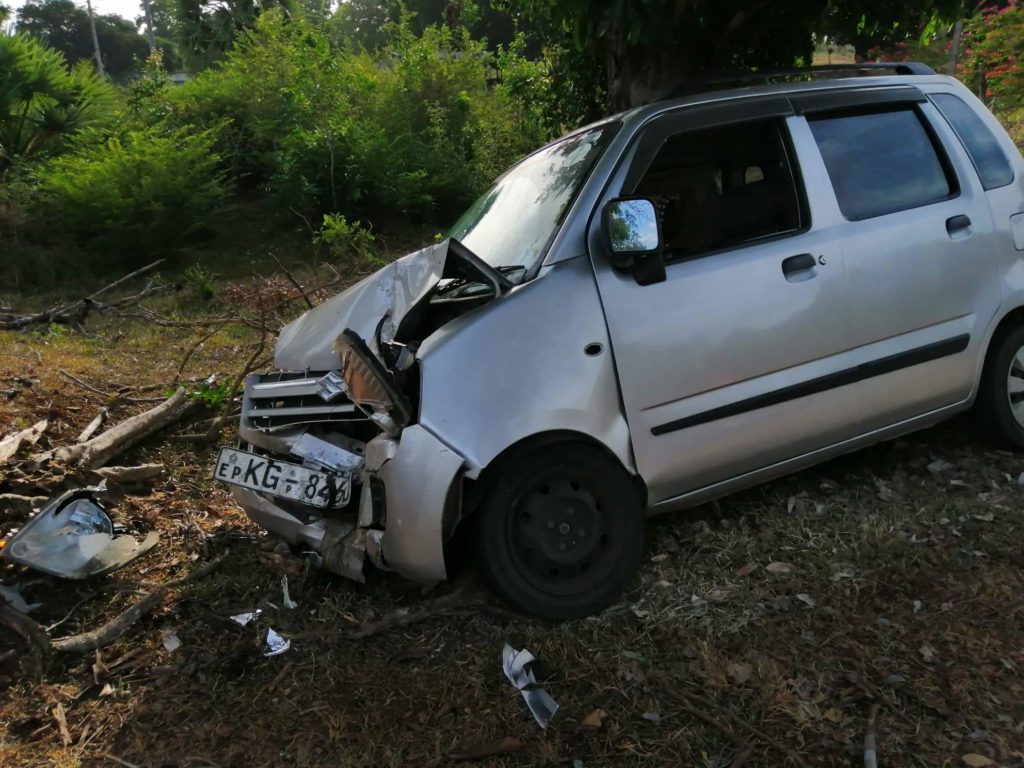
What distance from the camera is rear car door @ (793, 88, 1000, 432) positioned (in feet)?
11.0

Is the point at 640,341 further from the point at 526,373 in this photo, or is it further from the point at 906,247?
the point at 906,247

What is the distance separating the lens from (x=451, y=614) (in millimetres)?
3018

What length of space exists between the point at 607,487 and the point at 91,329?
7.56 m

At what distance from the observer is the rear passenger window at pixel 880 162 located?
135 inches

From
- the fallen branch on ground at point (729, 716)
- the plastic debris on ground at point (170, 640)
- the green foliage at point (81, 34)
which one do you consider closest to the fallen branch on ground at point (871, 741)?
the fallen branch on ground at point (729, 716)

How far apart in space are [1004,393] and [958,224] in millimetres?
886

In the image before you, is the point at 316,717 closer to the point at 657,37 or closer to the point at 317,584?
the point at 317,584

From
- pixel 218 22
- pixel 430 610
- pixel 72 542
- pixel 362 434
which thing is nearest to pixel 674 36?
pixel 362 434

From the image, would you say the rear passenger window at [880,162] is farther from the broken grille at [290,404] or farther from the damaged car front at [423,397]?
the broken grille at [290,404]

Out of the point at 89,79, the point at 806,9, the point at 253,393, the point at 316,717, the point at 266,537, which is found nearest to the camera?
the point at 316,717

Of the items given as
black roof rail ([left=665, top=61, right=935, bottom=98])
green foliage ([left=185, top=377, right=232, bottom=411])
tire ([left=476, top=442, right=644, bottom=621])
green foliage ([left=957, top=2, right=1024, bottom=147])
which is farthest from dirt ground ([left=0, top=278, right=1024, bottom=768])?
green foliage ([left=957, top=2, right=1024, bottom=147])

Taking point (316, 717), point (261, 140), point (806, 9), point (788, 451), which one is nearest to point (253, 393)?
point (316, 717)

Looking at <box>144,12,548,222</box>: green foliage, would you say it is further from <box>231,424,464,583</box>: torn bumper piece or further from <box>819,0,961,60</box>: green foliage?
<box>231,424,464,583</box>: torn bumper piece

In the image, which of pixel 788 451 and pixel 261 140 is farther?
pixel 261 140
